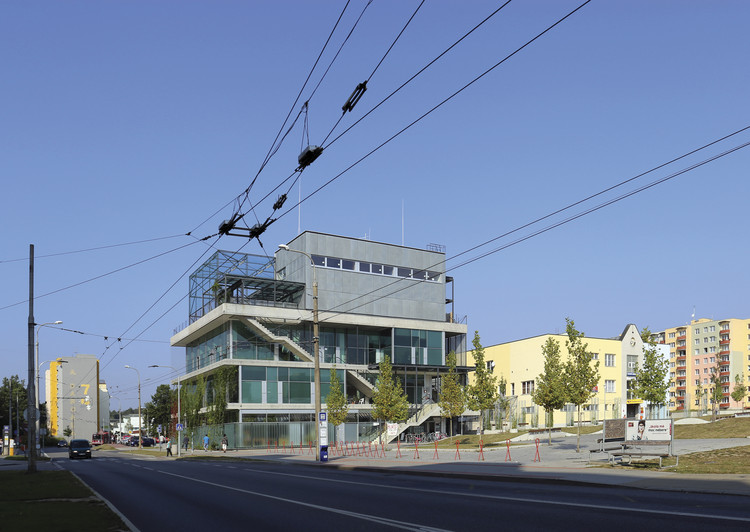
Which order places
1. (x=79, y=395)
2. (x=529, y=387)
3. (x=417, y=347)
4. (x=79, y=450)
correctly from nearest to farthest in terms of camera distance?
(x=79, y=450)
(x=417, y=347)
(x=529, y=387)
(x=79, y=395)

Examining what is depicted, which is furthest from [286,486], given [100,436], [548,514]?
[100,436]

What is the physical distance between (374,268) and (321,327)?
8252mm

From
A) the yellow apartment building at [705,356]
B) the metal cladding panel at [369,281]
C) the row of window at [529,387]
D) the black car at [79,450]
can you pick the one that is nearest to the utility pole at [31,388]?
the black car at [79,450]

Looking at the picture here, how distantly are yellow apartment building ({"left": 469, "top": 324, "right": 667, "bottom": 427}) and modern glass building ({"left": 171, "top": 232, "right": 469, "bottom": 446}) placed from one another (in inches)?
316

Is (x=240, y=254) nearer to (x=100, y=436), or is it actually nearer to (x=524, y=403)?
(x=524, y=403)

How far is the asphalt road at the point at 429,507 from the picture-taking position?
10938mm

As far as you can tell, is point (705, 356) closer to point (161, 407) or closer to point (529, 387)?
point (529, 387)

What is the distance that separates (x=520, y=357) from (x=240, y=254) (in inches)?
1290

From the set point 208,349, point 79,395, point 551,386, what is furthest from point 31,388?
point 79,395

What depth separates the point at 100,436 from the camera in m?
127

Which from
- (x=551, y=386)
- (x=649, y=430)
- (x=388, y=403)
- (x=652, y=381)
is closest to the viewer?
(x=649, y=430)

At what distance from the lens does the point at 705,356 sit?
156375 mm

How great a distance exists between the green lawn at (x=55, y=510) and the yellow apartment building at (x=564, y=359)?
56427 millimetres

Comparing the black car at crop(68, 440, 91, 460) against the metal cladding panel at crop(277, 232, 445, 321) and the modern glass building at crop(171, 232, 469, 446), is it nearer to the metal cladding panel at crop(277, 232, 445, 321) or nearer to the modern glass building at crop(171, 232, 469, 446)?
the modern glass building at crop(171, 232, 469, 446)
